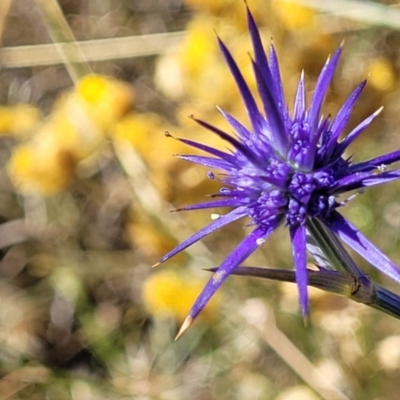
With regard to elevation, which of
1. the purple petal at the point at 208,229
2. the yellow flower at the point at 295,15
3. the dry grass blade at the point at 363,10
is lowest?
the yellow flower at the point at 295,15

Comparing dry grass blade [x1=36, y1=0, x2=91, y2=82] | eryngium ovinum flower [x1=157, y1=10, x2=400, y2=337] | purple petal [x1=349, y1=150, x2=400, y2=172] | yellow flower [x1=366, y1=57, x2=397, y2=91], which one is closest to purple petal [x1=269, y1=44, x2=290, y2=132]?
eryngium ovinum flower [x1=157, y1=10, x2=400, y2=337]

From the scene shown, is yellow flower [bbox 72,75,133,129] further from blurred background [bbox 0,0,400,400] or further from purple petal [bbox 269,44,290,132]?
purple petal [bbox 269,44,290,132]

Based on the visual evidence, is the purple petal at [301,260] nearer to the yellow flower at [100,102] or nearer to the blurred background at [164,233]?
the blurred background at [164,233]

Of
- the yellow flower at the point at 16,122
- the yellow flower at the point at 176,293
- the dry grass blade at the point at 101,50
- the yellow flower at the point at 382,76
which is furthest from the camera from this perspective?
the dry grass blade at the point at 101,50

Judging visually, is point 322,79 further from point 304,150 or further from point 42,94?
point 42,94

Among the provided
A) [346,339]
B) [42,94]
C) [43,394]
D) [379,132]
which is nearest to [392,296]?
[346,339]

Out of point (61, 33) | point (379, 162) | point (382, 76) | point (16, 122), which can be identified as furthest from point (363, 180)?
point (16, 122)

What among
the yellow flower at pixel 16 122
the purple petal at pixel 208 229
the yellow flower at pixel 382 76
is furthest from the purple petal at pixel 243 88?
the yellow flower at pixel 16 122

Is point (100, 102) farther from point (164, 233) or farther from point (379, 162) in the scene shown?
point (379, 162)
